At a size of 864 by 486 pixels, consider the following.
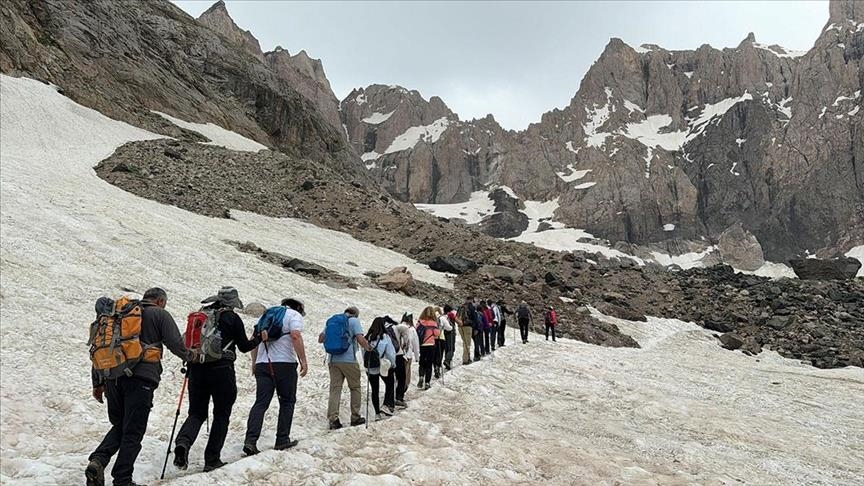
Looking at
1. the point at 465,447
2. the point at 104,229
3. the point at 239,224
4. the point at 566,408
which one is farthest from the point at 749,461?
the point at 239,224

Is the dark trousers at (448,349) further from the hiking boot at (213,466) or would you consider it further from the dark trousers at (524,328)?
the hiking boot at (213,466)

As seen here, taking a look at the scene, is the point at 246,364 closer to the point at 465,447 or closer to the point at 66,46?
the point at 465,447

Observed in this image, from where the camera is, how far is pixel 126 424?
20.7 feet

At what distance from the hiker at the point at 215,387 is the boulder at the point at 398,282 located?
68.6ft

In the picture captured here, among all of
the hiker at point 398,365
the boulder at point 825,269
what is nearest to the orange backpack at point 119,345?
the hiker at point 398,365

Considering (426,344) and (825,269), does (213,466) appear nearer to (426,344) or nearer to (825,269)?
(426,344)

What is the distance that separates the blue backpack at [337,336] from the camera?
9.39m

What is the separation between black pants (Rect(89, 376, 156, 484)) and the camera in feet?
20.5

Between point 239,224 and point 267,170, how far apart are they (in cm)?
1429

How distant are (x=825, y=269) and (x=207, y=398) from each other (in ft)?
197

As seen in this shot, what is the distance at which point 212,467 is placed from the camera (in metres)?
6.89

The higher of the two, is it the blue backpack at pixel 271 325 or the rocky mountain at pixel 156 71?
the rocky mountain at pixel 156 71

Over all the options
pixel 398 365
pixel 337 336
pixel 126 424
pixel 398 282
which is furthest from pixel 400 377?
pixel 398 282

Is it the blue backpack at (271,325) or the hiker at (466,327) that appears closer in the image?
the blue backpack at (271,325)
